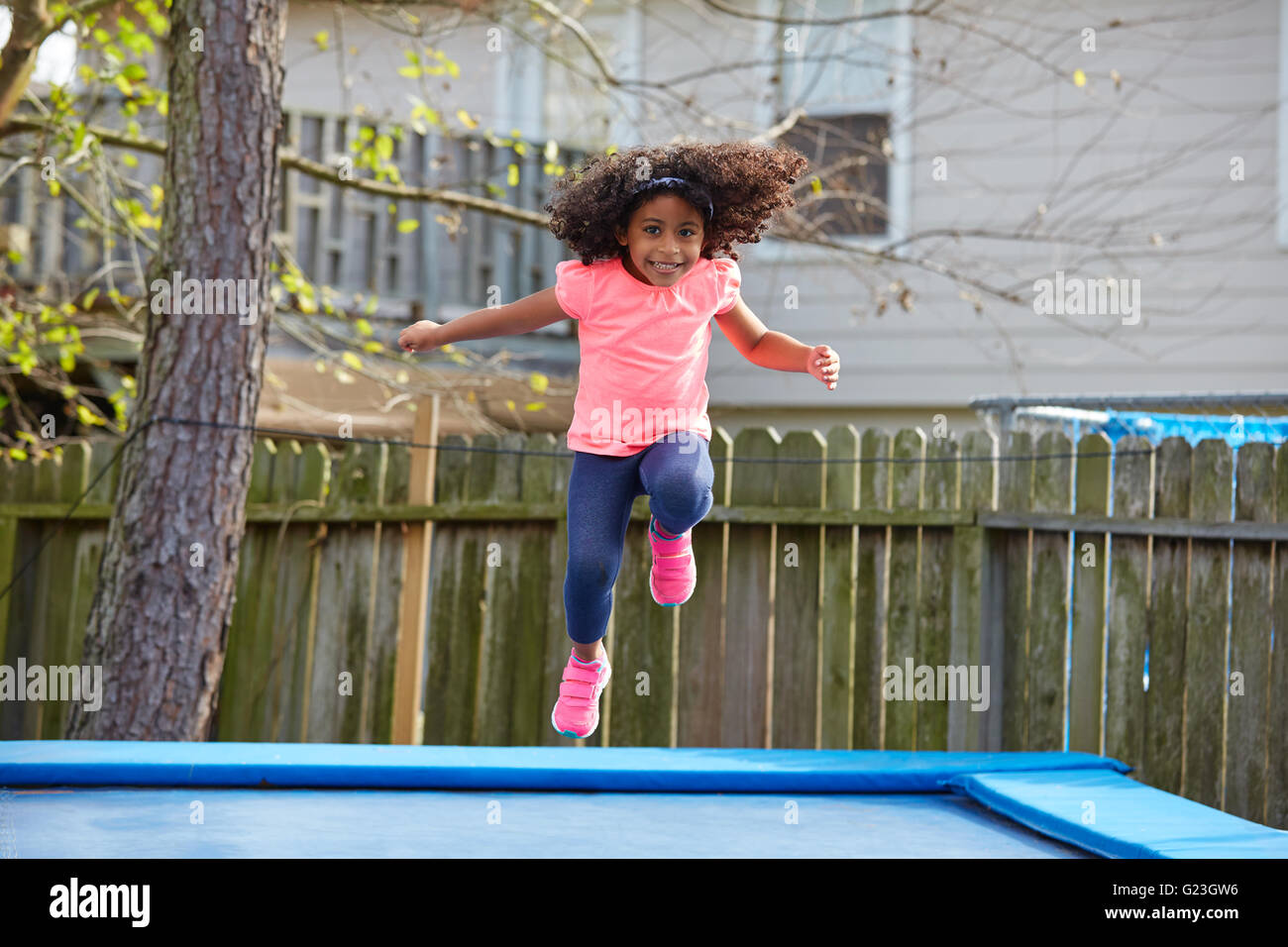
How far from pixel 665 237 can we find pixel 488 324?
0.38 metres

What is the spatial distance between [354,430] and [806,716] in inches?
171

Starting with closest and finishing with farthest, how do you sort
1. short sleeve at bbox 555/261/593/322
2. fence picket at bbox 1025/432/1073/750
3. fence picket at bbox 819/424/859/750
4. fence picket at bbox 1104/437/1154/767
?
short sleeve at bbox 555/261/593/322 < fence picket at bbox 1104/437/1154/767 < fence picket at bbox 1025/432/1073/750 < fence picket at bbox 819/424/859/750

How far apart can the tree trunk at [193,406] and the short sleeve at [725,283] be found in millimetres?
2009

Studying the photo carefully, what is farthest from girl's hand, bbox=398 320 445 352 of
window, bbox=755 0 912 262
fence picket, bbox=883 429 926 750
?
window, bbox=755 0 912 262

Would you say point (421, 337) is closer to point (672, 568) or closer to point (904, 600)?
point (672, 568)

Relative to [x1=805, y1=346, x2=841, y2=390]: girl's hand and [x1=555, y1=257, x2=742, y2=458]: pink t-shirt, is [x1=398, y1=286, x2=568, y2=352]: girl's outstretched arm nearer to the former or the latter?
[x1=555, y1=257, x2=742, y2=458]: pink t-shirt

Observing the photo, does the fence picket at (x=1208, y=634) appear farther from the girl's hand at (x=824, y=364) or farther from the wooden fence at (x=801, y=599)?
the girl's hand at (x=824, y=364)

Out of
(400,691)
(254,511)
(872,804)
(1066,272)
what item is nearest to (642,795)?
(872,804)

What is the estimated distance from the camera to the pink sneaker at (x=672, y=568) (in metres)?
2.62

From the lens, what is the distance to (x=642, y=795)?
129 inches

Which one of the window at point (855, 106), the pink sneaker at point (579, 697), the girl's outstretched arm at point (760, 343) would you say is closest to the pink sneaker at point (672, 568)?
the pink sneaker at point (579, 697)

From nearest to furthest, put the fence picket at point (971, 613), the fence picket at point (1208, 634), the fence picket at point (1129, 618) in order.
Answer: the fence picket at point (1208, 634) < the fence picket at point (1129, 618) < the fence picket at point (971, 613)

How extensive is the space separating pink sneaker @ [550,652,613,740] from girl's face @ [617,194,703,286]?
2.63ft

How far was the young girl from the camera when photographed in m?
2.43
